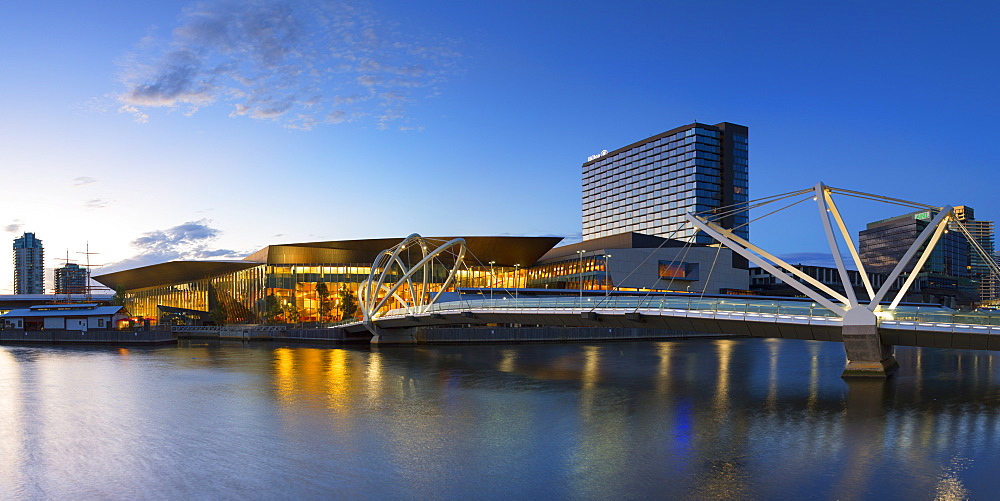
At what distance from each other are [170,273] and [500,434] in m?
133

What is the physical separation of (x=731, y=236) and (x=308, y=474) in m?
32.8

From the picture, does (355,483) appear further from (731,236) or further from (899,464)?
(731,236)

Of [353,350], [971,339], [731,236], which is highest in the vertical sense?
[731,236]

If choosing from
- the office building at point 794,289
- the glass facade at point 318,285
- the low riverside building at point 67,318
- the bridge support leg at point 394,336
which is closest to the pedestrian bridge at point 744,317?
the bridge support leg at point 394,336

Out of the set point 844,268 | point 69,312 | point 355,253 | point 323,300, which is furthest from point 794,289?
point 69,312

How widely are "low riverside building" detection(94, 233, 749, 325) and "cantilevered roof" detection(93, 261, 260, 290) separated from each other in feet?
1.29

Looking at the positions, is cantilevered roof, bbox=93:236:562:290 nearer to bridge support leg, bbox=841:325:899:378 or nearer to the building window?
the building window

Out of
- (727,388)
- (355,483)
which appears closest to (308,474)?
(355,483)

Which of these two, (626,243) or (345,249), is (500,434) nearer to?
(626,243)

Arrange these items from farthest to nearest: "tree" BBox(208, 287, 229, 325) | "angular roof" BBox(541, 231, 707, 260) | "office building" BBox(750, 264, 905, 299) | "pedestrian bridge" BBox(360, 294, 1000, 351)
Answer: "office building" BBox(750, 264, 905, 299), "tree" BBox(208, 287, 229, 325), "angular roof" BBox(541, 231, 707, 260), "pedestrian bridge" BBox(360, 294, 1000, 351)

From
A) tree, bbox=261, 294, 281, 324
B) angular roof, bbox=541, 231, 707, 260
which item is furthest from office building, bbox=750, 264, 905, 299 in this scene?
tree, bbox=261, 294, 281, 324

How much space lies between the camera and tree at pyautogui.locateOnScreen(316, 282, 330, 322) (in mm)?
119938

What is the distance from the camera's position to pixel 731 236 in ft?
153

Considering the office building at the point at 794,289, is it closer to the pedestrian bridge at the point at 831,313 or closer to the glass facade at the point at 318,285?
the glass facade at the point at 318,285
